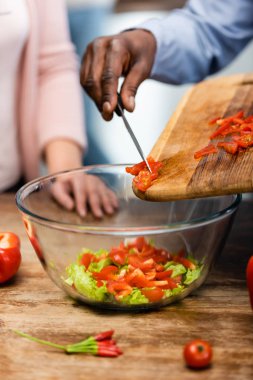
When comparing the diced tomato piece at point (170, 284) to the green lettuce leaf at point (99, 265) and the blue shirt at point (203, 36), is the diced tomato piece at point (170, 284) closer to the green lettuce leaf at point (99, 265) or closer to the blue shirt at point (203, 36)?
the green lettuce leaf at point (99, 265)

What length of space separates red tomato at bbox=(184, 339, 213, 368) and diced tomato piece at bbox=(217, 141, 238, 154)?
0.40 metres

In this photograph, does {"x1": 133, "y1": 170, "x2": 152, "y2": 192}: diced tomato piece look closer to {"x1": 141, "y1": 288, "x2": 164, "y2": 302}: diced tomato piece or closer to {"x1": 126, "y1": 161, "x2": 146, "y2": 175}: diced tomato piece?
{"x1": 126, "y1": 161, "x2": 146, "y2": 175}: diced tomato piece

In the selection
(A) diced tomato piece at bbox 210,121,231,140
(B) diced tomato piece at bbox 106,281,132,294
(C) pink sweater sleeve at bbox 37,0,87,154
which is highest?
(A) diced tomato piece at bbox 210,121,231,140

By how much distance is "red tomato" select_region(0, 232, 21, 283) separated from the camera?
126 centimetres

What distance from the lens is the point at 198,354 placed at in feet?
3.19

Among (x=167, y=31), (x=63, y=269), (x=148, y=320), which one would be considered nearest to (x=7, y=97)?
(x=167, y=31)

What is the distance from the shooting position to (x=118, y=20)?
11.3 feet

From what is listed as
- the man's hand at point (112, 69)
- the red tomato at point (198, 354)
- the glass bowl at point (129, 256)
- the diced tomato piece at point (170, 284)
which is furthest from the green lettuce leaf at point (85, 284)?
the man's hand at point (112, 69)

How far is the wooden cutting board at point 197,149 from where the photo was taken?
114 centimetres

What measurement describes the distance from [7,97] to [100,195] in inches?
25.0

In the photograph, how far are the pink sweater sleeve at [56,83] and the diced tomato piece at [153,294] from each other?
1003 millimetres

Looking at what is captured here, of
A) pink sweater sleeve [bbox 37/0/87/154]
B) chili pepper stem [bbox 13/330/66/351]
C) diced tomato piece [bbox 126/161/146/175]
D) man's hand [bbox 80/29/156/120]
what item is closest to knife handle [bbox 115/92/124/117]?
man's hand [bbox 80/29/156/120]

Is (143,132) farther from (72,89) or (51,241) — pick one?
(51,241)

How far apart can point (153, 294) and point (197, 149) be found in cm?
33
